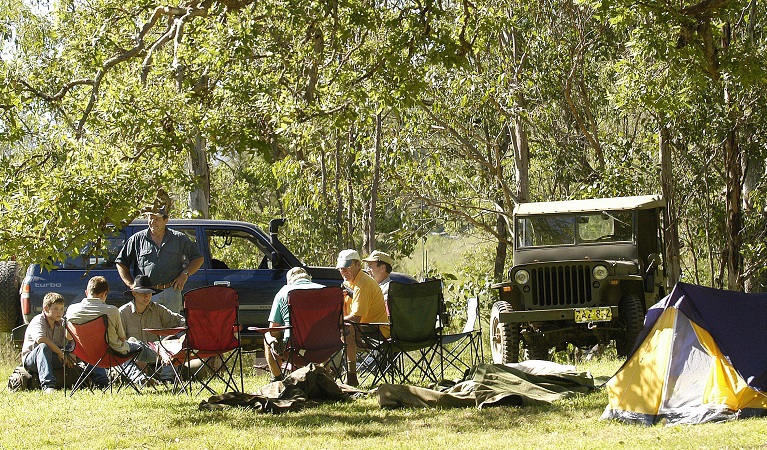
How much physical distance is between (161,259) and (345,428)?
3.35 m

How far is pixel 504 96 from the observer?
17500 mm

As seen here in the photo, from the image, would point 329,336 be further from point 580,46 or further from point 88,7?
point 580,46

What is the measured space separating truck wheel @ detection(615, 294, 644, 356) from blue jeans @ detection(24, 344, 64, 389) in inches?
221

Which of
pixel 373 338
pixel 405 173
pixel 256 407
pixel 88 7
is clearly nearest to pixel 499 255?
pixel 405 173

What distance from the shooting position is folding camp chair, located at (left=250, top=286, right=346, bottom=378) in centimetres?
839

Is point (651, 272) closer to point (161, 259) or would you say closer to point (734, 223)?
point (161, 259)

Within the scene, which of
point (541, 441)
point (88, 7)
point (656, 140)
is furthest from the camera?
point (656, 140)

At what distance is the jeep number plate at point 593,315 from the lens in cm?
1014

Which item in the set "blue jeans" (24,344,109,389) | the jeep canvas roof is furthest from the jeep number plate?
"blue jeans" (24,344,109,389)

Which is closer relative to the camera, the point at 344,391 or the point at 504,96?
the point at 344,391

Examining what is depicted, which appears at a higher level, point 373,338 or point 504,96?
point 504,96

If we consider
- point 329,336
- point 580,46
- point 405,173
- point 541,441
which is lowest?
point 541,441

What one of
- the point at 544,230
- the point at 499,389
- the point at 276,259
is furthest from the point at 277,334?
the point at 544,230

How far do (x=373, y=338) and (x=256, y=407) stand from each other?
6.45 ft
